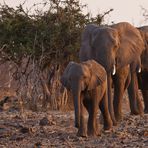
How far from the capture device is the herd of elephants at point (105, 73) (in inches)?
435

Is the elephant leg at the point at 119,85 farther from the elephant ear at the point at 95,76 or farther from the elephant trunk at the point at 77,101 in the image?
the elephant trunk at the point at 77,101

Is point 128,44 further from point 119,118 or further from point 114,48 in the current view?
point 119,118

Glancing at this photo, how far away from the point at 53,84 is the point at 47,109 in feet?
3.22

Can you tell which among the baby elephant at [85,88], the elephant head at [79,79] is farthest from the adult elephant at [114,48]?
the elephant head at [79,79]

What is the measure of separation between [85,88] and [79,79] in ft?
1.03

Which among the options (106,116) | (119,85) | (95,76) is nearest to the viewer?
(95,76)

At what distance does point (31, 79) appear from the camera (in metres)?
19.8

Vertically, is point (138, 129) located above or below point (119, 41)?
below

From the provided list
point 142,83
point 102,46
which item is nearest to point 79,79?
point 102,46

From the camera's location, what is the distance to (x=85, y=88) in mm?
11141

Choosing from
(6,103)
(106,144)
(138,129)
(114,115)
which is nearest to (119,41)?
(114,115)

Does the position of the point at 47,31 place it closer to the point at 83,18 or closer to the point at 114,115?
the point at 83,18

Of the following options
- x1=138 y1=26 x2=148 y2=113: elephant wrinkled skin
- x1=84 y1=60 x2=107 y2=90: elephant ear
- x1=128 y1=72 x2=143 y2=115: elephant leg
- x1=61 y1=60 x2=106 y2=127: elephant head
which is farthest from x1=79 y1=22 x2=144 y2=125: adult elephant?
x1=61 y1=60 x2=106 y2=127: elephant head

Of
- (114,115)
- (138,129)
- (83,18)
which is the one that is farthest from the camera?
(83,18)
